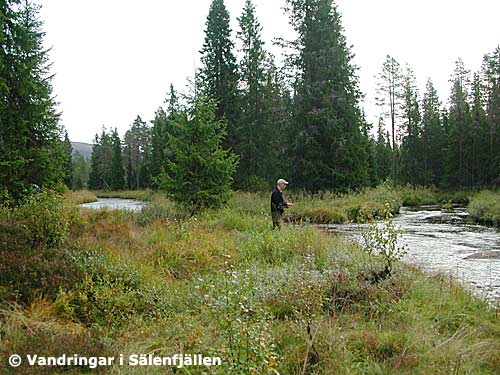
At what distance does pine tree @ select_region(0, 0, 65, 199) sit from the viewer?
13.8 m

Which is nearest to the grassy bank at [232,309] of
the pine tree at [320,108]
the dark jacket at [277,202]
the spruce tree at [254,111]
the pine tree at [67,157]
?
the dark jacket at [277,202]

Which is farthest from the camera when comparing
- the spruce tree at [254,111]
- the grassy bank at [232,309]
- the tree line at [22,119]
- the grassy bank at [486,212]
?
the spruce tree at [254,111]

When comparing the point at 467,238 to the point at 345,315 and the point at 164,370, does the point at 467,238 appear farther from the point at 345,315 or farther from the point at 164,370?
the point at 164,370

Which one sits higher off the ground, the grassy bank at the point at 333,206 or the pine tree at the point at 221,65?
the pine tree at the point at 221,65

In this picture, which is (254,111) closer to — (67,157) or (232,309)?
(67,157)

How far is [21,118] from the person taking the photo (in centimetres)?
1460

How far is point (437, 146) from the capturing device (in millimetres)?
40062

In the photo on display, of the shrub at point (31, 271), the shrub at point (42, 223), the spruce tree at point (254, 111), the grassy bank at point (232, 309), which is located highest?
the spruce tree at point (254, 111)

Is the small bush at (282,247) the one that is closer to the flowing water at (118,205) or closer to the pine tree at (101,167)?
the flowing water at (118,205)

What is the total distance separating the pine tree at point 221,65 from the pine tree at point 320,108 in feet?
18.5

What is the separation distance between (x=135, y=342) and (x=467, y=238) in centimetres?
1183

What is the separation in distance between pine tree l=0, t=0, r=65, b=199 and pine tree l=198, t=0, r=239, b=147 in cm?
1548

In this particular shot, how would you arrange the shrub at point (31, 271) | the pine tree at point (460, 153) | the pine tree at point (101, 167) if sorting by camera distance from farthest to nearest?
the pine tree at point (101, 167), the pine tree at point (460, 153), the shrub at point (31, 271)

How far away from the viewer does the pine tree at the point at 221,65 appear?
29.7 m
